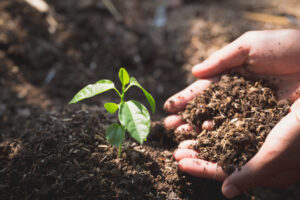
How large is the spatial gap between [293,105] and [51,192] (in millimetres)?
1991

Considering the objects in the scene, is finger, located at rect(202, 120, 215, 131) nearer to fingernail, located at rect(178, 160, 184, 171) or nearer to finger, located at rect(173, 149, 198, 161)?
finger, located at rect(173, 149, 198, 161)

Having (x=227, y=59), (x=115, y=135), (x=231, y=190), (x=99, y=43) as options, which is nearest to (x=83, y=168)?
(x=115, y=135)

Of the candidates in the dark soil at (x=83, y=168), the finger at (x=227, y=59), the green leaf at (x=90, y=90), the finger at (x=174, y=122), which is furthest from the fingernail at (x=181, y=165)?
the finger at (x=227, y=59)

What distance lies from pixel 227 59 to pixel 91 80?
5.99 ft

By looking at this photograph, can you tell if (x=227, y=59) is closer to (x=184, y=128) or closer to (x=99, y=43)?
(x=184, y=128)

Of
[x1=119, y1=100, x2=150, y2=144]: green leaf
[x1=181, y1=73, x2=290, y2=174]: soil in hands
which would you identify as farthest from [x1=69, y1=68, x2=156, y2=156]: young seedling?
[x1=181, y1=73, x2=290, y2=174]: soil in hands

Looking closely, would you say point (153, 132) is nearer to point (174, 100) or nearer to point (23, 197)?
point (174, 100)

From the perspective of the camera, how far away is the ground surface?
69.8 inches

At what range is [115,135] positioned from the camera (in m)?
1.62

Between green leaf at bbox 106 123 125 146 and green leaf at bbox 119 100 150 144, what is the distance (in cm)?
13

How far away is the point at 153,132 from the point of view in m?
2.31

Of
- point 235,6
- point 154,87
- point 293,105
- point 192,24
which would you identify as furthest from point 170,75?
point 235,6

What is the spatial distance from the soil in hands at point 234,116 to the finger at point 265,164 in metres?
0.10

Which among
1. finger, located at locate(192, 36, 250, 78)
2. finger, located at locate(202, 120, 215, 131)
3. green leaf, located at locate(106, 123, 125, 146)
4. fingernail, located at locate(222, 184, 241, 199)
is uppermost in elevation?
finger, located at locate(192, 36, 250, 78)
